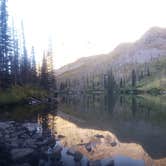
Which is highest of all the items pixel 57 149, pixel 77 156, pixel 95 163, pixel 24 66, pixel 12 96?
pixel 24 66

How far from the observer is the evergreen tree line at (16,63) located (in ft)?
177

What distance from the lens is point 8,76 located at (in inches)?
2076

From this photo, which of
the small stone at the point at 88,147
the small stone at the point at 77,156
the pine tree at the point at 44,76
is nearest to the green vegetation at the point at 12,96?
the small stone at the point at 88,147

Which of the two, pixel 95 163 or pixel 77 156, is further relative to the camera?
pixel 77 156

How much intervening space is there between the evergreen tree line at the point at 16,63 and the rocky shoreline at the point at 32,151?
27362 millimetres

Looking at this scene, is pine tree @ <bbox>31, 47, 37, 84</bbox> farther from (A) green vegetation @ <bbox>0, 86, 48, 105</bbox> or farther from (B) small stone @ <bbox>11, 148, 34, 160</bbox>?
(B) small stone @ <bbox>11, 148, 34, 160</bbox>

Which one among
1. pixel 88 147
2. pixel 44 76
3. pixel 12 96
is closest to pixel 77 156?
pixel 88 147

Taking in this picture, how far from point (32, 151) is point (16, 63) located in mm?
53492

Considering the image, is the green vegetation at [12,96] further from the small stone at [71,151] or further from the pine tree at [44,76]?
the pine tree at [44,76]

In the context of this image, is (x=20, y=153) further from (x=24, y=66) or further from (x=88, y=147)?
(x=24, y=66)

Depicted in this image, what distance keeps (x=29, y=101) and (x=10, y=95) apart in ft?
28.7

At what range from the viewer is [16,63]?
69.9 metres

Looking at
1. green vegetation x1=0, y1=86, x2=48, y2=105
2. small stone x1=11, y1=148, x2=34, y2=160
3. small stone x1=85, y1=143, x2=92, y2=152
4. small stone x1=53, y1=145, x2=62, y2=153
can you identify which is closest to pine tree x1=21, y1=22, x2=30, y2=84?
green vegetation x1=0, y1=86, x2=48, y2=105

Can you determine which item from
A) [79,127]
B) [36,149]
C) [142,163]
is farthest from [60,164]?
[79,127]
